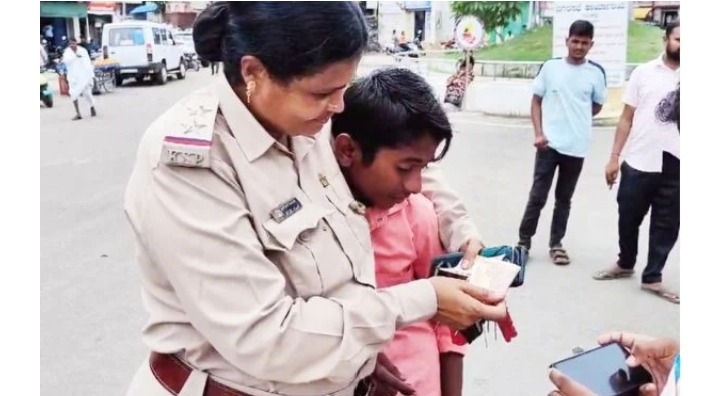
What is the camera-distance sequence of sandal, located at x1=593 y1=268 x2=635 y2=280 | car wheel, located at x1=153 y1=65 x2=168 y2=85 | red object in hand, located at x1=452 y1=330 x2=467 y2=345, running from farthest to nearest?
car wheel, located at x1=153 y1=65 x2=168 y2=85 < sandal, located at x1=593 y1=268 x2=635 y2=280 < red object in hand, located at x1=452 y1=330 x2=467 y2=345

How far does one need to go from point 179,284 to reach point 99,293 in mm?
3005

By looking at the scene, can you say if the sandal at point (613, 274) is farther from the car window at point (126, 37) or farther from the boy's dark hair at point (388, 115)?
the car window at point (126, 37)

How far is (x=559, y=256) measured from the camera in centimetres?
413

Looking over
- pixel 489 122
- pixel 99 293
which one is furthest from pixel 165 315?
pixel 489 122

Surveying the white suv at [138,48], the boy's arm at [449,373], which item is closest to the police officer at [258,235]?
the boy's arm at [449,373]

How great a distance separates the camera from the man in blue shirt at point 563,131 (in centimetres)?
411

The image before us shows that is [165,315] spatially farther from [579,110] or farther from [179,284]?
[579,110]

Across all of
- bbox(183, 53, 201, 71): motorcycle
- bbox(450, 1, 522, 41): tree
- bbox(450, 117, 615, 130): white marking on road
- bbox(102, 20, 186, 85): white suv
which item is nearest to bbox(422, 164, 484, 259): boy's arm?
bbox(450, 117, 615, 130): white marking on road

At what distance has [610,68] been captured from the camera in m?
8.23

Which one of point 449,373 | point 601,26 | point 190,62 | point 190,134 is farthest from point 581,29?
point 190,62

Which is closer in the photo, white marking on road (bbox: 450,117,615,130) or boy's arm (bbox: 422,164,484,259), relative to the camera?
boy's arm (bbox: 422,164,484,259)

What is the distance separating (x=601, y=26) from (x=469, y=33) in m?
2.19

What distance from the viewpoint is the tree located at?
11.4m

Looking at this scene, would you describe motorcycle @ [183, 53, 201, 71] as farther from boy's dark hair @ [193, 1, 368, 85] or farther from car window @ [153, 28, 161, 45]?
boy's dark hair @ [193, 1, 368, 85]
